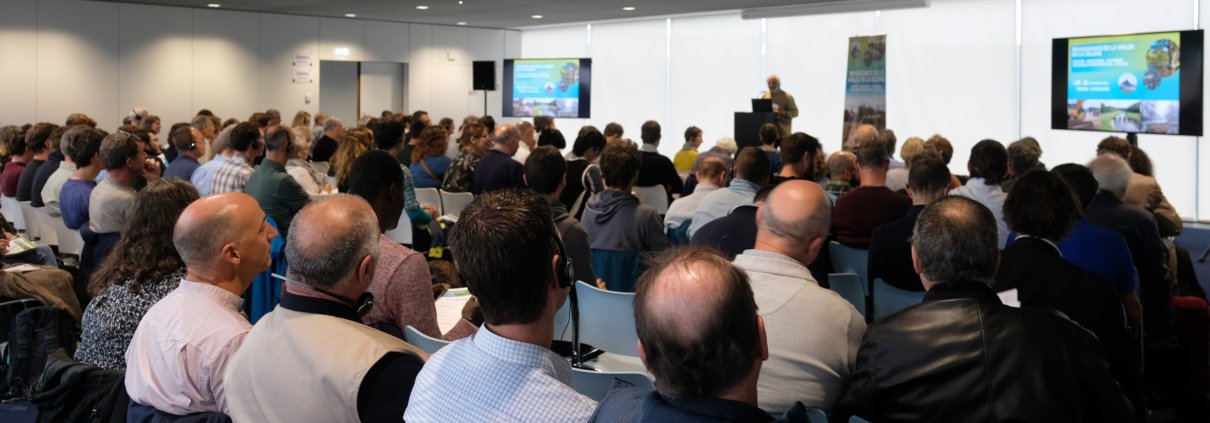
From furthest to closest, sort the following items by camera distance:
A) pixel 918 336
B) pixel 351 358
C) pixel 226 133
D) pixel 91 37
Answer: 1. pixel 91 37
2. pixel 226 133
3. pixel 918 336
4. pixel 351 358

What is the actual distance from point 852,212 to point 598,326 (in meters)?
2.09

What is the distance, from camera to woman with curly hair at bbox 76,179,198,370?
9.46 ft

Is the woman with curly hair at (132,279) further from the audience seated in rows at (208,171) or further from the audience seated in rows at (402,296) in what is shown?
the audience seated in rows at (208,171)

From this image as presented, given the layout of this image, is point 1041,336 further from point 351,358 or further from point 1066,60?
point 1066,60

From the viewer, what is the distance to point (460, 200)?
7320 millimetres

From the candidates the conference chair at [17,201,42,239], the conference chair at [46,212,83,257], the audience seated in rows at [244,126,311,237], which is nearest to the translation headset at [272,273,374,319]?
the audience seated in rows at [244,126,311,237]

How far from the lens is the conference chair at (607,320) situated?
355cm

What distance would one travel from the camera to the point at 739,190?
5.55 metres

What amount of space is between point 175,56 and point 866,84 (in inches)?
410

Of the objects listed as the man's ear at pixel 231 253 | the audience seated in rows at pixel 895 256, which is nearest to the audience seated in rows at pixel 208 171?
the man's ear at pixel 231 253

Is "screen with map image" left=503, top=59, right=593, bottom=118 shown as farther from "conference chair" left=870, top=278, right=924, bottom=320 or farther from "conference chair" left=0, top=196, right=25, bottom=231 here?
"conference chair" left=870, top=278, right=924, bottom=320

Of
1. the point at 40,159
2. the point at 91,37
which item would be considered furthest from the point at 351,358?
the point at 91,37

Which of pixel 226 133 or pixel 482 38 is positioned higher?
pixel 482 38

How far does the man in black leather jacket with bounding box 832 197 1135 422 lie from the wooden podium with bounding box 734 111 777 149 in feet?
30.8
